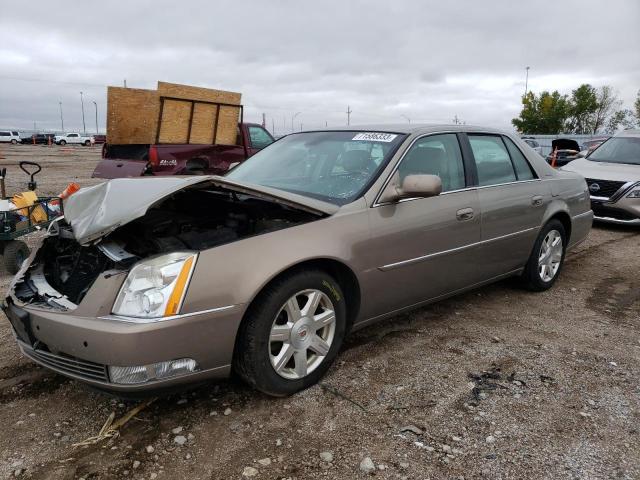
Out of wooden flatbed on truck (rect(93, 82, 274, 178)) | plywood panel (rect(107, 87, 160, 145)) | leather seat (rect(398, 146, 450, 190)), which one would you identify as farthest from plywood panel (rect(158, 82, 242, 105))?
leather seat (rect(398, 146, 450, 190))

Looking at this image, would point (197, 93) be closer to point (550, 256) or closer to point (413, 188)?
point (550, 256)

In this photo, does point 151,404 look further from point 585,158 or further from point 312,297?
point 585,158

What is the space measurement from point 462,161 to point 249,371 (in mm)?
2318

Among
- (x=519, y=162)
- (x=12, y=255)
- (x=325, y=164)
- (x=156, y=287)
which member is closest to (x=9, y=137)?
(x=12, y=255)

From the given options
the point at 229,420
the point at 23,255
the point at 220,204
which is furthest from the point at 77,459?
the point at 23,255

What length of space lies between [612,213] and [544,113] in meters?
57.4

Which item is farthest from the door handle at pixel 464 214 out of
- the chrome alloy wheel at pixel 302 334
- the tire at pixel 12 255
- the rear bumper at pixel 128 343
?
the tire at pixel 12 255

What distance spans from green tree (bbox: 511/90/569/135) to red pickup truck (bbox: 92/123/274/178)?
186ft

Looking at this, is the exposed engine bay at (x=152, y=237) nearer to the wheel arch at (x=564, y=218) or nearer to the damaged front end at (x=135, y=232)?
the damaged front end at (x=135, y=232)

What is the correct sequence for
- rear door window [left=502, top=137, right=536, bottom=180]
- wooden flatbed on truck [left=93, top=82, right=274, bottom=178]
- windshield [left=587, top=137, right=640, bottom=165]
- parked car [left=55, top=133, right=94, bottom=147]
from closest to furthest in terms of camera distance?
rear door window [left=502, top=137, right=536, bottom=180], windshield [left=587, top=137, right=640, bottom=165], wooden flatbed on truck [left=93, top=82, right=274, bottom=178], parked car [left=55, top=133, right=94, bottom=147]

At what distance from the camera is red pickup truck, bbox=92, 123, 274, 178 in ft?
30.3

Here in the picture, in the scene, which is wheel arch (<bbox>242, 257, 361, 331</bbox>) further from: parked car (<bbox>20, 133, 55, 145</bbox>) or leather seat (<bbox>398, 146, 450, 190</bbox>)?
parked car (<bbox>20, 133, 55, 145</bbox>)

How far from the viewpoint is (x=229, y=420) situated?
8.75ft

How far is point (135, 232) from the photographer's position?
3061mm
